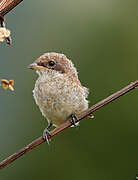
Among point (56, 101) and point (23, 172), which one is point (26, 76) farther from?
point (56, 101)

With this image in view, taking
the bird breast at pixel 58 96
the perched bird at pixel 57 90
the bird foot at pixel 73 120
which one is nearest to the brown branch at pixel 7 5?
the bird foot at pixel 73 120

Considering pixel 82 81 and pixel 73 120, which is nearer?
pixel 73 120

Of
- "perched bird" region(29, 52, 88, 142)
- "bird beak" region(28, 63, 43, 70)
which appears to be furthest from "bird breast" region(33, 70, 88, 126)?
"bird beak" region(28, 63, 43, 70)

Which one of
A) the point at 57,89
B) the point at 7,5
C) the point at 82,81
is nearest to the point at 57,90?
the point at 57,89

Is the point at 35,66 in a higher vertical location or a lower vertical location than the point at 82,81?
lower

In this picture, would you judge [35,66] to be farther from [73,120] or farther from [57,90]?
[73,120]

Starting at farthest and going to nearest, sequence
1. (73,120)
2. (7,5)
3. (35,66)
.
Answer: (73,120) < (35,66) < (7,5)

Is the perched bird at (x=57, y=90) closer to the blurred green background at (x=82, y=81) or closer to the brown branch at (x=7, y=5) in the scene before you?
the brown branch at (x=7, y=5)
